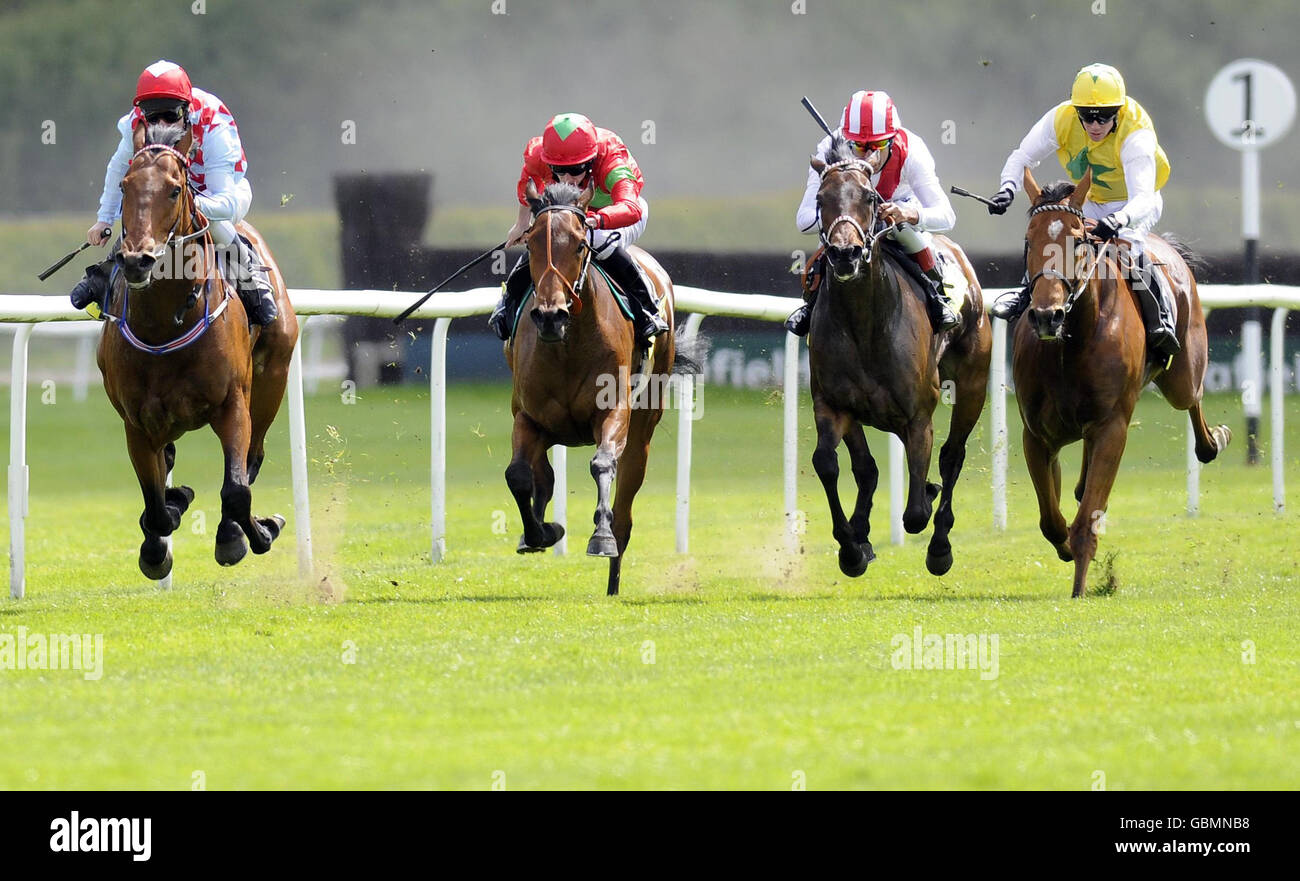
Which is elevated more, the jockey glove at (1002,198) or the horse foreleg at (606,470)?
the jockey glove at (1002,198)

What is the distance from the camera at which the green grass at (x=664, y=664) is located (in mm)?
4273

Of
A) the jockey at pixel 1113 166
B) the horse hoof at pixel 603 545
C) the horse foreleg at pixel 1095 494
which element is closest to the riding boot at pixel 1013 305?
the jockey at pixel 1113 166

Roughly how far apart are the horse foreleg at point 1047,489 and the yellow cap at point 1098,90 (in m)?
1.40

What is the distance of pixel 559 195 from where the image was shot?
23.5 feet

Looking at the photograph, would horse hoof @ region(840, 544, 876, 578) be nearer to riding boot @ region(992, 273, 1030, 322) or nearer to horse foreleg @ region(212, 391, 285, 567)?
riding boot @ region(992, 273, 1030, 322)

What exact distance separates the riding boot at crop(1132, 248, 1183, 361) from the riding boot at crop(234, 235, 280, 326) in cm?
354

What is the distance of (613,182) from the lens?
7660mm

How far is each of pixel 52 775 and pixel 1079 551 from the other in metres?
4.60

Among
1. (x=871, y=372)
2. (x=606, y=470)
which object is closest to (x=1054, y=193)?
(x=871, y=372)

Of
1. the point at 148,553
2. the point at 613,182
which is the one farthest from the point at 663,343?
the point at 148,553

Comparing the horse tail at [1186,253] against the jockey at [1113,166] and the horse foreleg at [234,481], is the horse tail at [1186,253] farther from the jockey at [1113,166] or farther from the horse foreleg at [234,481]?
the horse foreleg at [234,481]
